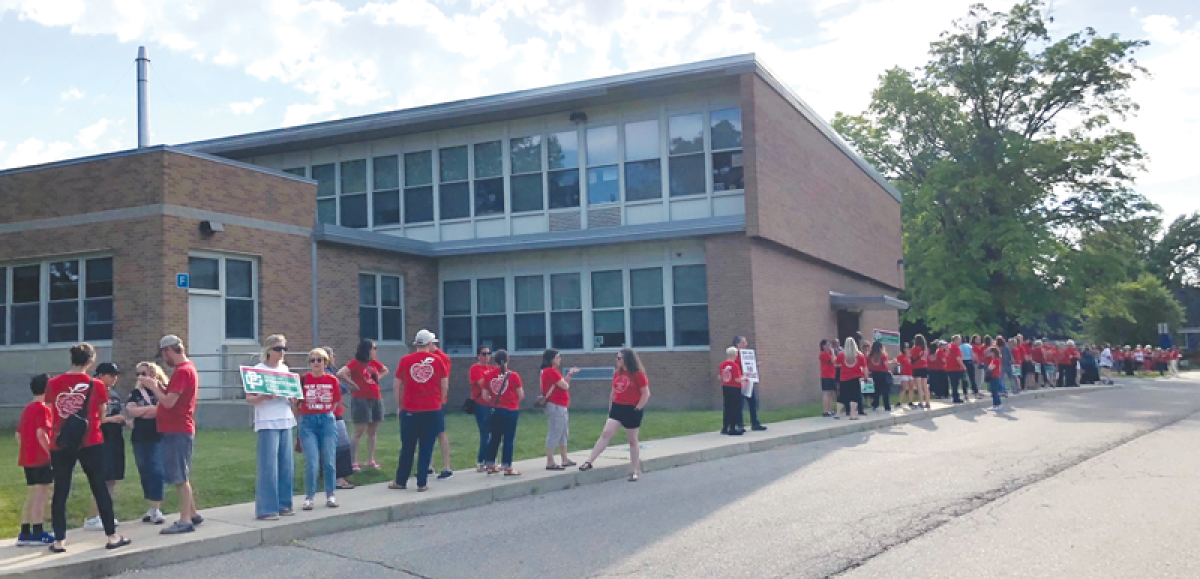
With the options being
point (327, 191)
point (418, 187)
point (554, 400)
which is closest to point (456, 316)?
point (418, 187)

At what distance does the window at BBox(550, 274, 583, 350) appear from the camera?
79.2 feet

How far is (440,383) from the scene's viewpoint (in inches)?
430

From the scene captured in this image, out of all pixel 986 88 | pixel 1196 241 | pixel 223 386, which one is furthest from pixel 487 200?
pixel 1196 241

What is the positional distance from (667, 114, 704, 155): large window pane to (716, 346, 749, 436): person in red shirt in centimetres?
789

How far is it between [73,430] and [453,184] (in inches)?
714

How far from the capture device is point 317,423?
972 cm

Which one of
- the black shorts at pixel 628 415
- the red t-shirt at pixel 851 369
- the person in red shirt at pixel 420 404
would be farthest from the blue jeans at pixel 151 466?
the red t-shirt at pixel 851 369

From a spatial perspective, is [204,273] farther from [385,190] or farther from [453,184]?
[453,184]

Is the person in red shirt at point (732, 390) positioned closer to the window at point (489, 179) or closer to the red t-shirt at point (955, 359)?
the red t-shirt at point (955, 359)

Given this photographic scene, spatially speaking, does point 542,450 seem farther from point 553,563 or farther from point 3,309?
point 3,309

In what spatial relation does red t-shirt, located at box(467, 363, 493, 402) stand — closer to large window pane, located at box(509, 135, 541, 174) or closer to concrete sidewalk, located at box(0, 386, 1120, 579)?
concrete sidewalk, located at box(0, 386, 1120, 579)

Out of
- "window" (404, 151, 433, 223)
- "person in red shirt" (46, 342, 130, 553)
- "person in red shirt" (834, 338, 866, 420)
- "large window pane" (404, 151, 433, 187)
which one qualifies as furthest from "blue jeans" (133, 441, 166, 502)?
"large window pane" (404, 151, 433, 187)

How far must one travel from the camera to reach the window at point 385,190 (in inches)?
1019

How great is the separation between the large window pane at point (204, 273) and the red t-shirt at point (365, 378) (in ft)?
25.6
